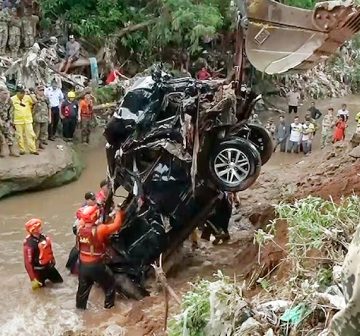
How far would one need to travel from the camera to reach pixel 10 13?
19672mm

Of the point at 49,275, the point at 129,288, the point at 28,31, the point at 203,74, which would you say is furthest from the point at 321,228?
the point at 203,74

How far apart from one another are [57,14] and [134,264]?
14236 mm

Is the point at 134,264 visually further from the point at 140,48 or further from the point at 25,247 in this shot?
the point at 140,48

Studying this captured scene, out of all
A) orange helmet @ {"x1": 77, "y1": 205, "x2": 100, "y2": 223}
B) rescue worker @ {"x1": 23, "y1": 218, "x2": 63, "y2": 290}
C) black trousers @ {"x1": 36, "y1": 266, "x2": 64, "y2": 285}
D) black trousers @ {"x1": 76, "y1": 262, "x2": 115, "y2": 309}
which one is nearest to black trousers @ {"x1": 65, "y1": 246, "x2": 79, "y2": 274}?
black trousers @ {"x1": 36, "y1": 266, "x2": 64, "y2": 285}

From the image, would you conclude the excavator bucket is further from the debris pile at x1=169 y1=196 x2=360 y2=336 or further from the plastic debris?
the plastic debris

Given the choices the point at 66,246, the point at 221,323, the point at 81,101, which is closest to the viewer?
the point at 221,323

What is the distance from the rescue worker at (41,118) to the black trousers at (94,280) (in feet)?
21.7

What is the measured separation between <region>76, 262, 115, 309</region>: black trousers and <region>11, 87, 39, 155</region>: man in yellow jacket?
606 centimetres

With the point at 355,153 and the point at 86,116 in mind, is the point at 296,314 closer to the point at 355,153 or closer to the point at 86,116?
the point at 355,153

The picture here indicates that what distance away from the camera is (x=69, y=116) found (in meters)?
16.9

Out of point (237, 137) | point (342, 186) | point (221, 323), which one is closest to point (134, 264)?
point (237, 137)

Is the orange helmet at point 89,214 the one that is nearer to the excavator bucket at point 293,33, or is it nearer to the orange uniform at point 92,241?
the orange uniform at point 92,241

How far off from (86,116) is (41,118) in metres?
2.72

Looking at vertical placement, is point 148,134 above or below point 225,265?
above
